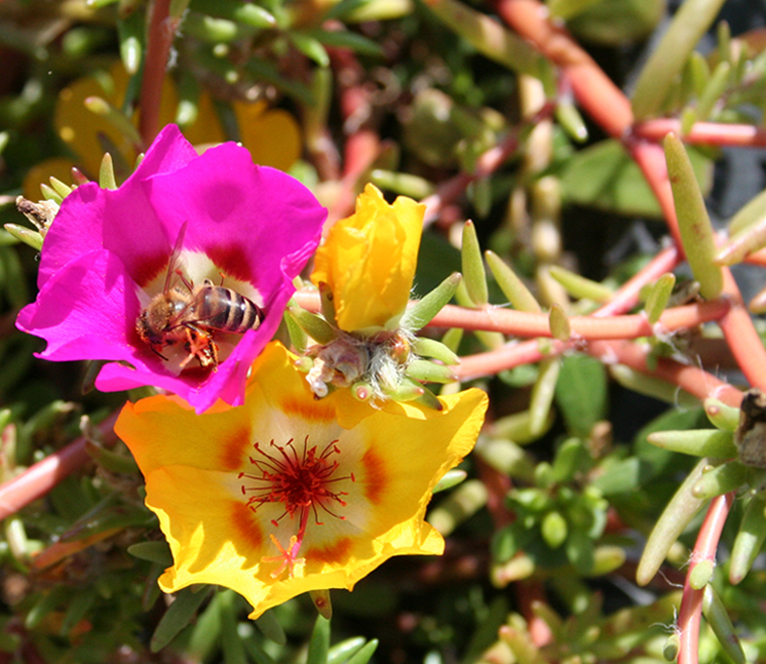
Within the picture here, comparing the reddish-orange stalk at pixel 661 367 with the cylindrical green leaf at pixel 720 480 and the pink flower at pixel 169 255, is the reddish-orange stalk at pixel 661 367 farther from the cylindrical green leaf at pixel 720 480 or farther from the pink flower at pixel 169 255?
the pink flower at pixel 169 255

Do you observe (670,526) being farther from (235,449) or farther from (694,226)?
(235,449)

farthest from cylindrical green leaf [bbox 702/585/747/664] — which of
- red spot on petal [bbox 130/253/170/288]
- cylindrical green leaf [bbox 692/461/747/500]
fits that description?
red spot on petal [bbox 130/253/170/288]

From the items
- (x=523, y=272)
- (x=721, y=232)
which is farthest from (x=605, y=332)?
(x=523, y=272)

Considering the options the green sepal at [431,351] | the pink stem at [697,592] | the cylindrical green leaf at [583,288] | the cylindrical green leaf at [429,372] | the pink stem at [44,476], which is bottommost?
the pink stem at [44,476]

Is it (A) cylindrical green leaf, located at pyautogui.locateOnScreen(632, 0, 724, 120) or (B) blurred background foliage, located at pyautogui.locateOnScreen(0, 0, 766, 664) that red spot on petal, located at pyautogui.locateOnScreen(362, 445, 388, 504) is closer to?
(B) blurred background foliage, located at pyautogui.locateOnScreen(0, 0, 766, 664)

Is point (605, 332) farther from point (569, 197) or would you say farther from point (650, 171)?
point (569, 197)

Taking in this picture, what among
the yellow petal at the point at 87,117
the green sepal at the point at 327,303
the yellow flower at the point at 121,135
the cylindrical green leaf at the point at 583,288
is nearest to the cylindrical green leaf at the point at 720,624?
the cylindrical green leaf at the point at 583,288
